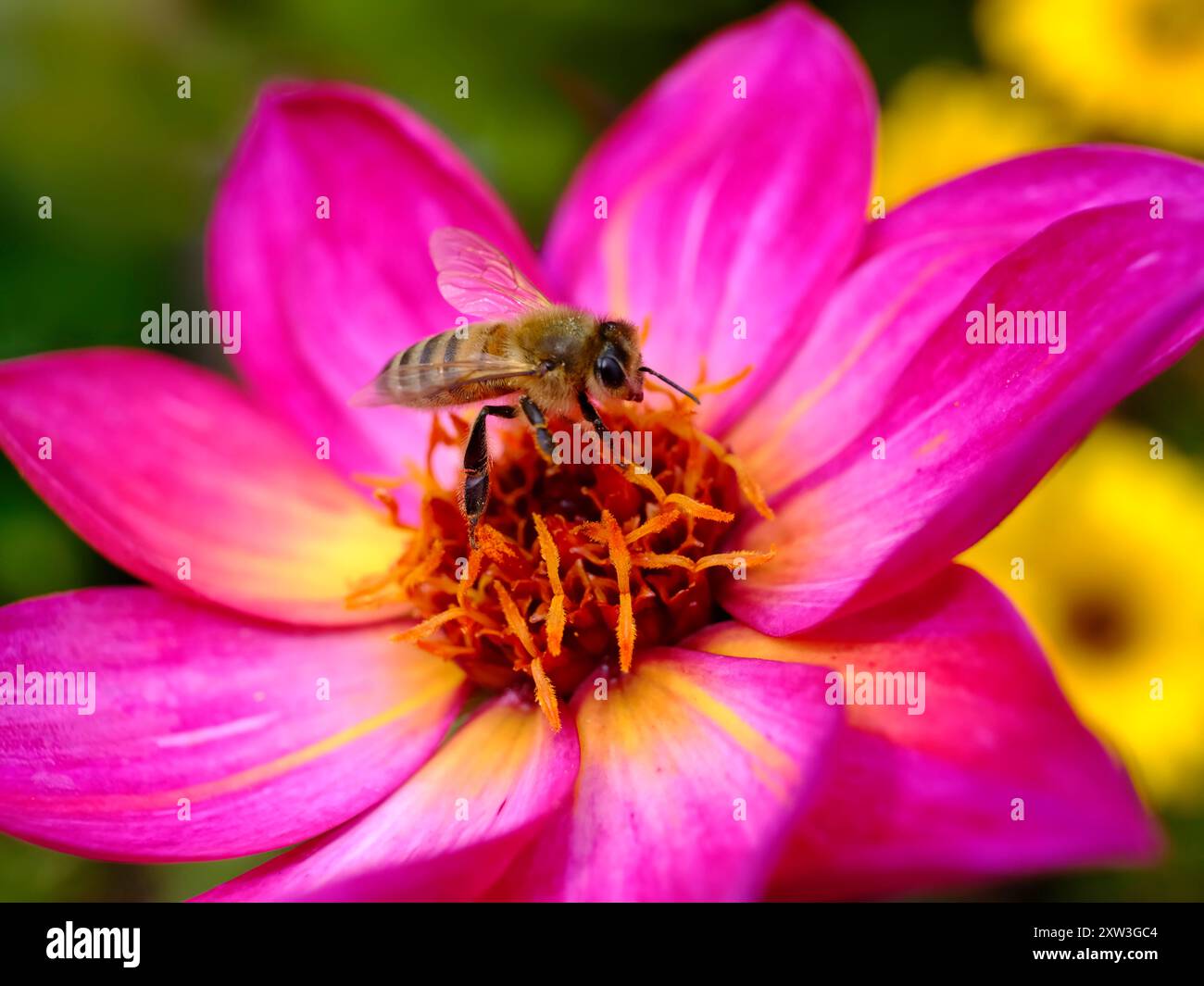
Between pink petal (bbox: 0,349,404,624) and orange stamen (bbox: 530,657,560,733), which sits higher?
pink petal (bbox: 0,349,404,624)

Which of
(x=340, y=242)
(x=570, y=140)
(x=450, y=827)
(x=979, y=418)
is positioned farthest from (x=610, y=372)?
(x=570, y=140)

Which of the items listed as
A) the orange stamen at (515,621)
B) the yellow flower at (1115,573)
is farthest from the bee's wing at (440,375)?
the yellow flower at (1115,573)

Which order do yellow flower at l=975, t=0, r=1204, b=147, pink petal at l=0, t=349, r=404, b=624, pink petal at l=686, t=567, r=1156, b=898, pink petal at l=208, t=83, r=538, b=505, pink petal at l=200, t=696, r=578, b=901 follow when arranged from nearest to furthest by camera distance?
pink petal at l=686, t=567, r=1156, b=898, pink petal at l=200, t=696, r=578, b=901, pink petal at l=0, t=349, r=404, b=624, pink petal at l=208, t=83, r=538, b=505, yellow flower at l=975, t=0, r=1204, b=147

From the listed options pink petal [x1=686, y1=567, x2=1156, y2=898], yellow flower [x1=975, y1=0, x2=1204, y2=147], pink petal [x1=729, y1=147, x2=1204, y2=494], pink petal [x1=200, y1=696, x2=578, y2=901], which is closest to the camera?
pink petal [x1=686, y1=567, x2=1156, y2=898]

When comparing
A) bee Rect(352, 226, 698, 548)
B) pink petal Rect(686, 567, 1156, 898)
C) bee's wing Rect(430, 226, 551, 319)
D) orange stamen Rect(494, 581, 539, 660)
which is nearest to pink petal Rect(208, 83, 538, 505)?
bee's wing Rect(430, 226, 551, 319)

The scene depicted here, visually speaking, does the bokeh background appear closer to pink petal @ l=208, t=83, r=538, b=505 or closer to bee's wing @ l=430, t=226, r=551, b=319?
pink petal @ l=208, t=83, r=538, b=505

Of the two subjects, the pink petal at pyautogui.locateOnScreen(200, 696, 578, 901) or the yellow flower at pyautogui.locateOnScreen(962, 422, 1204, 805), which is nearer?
the pink petal at pyautogui.locateOnScreen(200, 696, 578, 901)

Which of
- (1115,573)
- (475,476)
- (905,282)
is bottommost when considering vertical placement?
(1115,573)

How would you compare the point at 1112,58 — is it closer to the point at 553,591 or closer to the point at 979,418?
the point at 979,418
